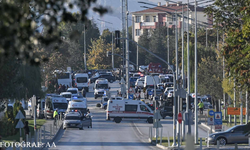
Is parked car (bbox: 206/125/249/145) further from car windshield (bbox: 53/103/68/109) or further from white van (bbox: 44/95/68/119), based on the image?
car windshield (bbox: 53/103/68/109)

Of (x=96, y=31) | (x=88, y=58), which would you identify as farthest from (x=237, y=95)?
(x=96, y=31)

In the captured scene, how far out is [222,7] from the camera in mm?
26766

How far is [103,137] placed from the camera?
1412 inches

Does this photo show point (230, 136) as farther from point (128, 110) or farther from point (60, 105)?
point (60, 105)

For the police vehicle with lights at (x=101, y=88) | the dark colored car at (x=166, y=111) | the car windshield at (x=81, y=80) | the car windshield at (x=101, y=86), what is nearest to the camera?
the dark colored car at (x=166, y=111)

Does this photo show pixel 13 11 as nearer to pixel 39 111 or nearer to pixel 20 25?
pixel 20 25

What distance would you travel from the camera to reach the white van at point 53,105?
161ft

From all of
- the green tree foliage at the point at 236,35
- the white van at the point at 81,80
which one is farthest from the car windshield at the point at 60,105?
the white van at the point at 81,80

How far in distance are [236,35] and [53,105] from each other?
28.6m

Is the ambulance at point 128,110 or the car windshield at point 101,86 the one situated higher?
the car windshield at point 101,86

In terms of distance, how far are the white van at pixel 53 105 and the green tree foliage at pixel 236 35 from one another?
80.6 ft

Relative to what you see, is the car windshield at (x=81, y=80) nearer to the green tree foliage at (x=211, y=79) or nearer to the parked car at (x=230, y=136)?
the green tree foliage at (x=211, y=79)

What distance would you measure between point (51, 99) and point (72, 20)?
141 ft

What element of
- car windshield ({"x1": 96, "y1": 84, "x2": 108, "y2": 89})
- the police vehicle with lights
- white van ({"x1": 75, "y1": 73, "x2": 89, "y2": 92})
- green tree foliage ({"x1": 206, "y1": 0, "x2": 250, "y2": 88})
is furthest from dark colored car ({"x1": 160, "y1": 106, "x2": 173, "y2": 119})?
white van ({"x1": 75, "y1": 73, "x2": 89, "y2": 92})
